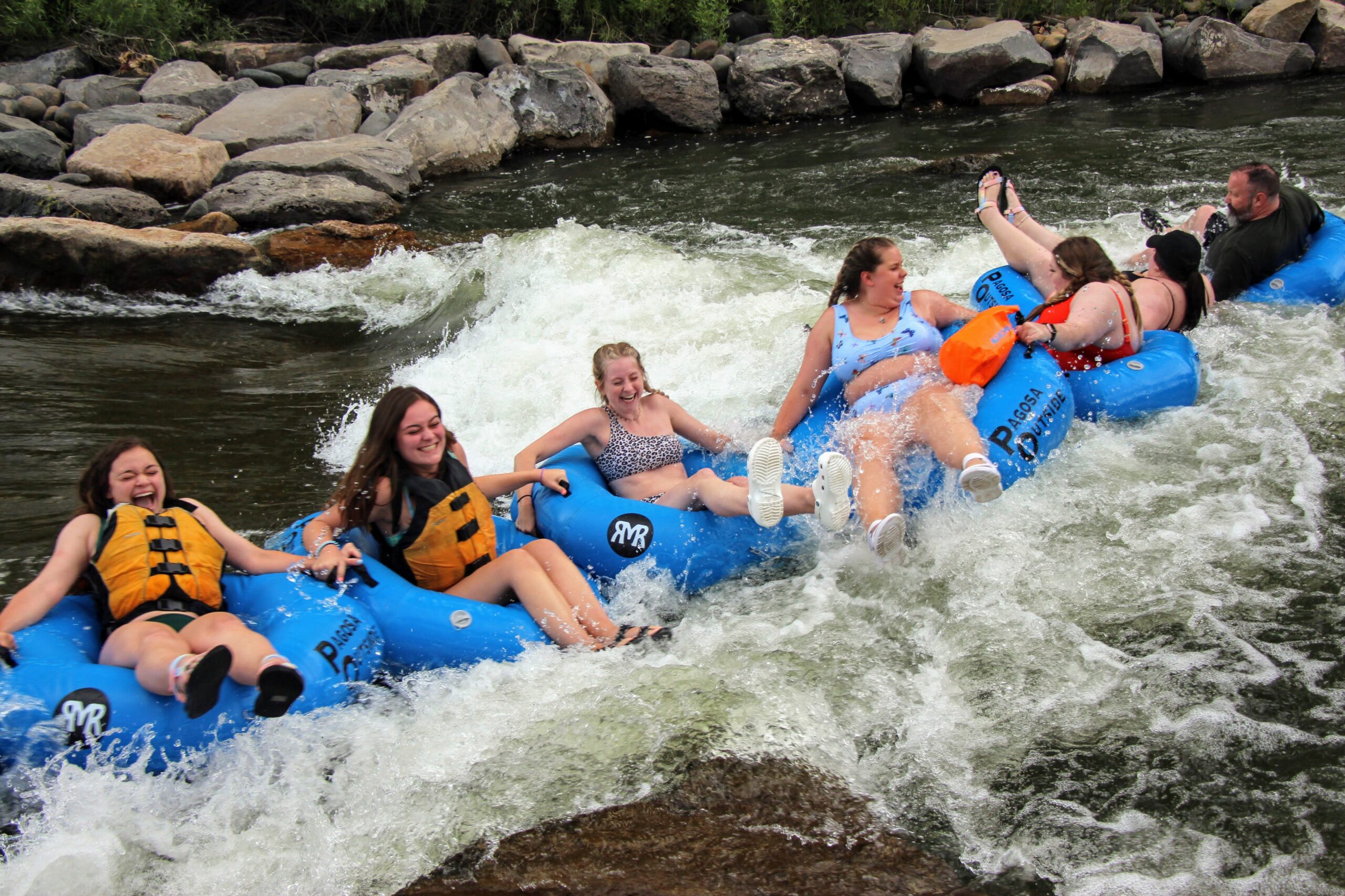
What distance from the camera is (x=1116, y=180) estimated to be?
964cm

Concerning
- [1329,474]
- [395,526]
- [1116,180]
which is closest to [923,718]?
[395,526]

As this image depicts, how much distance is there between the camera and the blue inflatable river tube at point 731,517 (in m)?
4.31

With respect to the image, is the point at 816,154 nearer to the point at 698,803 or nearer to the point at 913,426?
the point at 913,426

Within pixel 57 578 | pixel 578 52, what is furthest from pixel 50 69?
pixel 57 578

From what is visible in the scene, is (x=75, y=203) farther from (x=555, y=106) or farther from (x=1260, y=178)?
(x=1260, y=178)

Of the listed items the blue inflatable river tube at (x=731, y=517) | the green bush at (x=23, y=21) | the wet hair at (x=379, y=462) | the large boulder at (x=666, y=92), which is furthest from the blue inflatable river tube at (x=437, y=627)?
the green bush at (x=23, y=21)

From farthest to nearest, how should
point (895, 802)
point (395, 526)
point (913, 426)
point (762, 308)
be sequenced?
point (762, 308)
point (913, 426)
point (395, 526)
point (895, 802)

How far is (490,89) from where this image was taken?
43.7 feet

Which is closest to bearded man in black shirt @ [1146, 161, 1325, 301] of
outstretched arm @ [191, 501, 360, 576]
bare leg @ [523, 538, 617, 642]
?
bare leg @ [523, 538, 617, 642]

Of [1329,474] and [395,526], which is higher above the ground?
[395,526]

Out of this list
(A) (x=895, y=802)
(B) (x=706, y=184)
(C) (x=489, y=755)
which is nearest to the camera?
(A) (x=895, y=802)

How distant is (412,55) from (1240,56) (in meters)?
10.7

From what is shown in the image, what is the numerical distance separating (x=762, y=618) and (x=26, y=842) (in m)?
2.49

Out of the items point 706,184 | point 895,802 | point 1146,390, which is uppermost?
point 706,184
